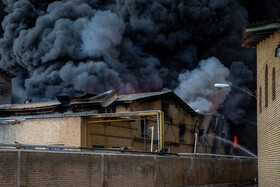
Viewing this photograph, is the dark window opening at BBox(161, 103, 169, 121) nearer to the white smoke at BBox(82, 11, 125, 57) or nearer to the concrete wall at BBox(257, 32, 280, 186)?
the concrete wall at BBox(257, 32, 280, 186)

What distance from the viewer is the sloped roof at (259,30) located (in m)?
13.9

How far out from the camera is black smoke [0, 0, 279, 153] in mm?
43375

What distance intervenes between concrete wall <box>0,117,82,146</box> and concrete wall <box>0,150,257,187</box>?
5.59 metres

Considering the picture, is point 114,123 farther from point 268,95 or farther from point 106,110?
point 268,95

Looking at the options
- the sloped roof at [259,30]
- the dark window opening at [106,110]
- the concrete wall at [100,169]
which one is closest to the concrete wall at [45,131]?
the dark window opening at [106,110]

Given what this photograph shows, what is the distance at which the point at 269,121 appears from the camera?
14984 mm

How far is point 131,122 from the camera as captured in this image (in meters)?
26.8

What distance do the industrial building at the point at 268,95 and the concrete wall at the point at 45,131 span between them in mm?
9321

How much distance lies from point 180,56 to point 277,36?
117ft

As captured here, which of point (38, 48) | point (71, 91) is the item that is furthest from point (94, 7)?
Answer: point (71, 91)

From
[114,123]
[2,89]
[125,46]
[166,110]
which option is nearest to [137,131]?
[114,123]

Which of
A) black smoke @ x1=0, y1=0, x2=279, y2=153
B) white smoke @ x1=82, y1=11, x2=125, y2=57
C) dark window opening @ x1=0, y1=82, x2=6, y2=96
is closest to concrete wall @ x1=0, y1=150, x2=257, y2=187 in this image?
black smoke @ x1=0, y1=0, x2=279, y2=153

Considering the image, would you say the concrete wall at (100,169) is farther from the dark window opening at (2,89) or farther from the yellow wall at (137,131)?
the dark window opening at (2,89)

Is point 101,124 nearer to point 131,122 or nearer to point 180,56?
point 131,122
